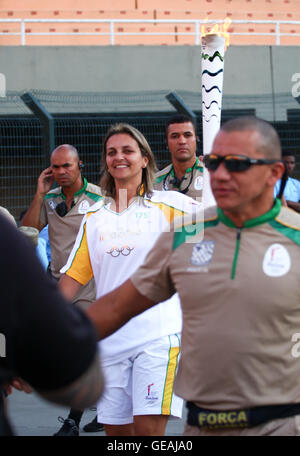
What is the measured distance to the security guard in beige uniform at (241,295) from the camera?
2879 millimetres

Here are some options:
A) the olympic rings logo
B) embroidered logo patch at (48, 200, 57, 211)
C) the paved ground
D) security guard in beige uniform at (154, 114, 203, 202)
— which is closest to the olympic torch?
the olympic rings logo

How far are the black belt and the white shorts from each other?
1.70 metres

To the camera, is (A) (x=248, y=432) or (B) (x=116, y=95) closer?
(A) (x=248, y=432)

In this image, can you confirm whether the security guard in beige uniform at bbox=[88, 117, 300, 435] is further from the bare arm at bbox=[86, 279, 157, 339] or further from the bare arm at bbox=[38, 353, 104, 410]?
the bare arm at bbox=[38, 353, 104, 410]

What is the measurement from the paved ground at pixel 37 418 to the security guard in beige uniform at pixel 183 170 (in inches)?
79.8

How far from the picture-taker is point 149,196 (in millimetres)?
4953

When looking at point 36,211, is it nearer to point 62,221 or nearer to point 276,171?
point 62,221

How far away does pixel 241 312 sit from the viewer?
2.87 m

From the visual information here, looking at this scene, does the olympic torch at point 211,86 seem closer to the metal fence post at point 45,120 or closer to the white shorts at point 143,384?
the white shorts at point 143,384

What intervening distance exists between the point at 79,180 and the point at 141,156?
2164 mm

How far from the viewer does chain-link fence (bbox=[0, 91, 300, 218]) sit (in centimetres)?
1271

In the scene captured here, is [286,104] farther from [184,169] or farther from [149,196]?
[149,196]

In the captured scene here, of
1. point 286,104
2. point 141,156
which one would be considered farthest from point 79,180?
point 286,104

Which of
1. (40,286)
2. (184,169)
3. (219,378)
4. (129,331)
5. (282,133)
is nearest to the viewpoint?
(40,286)
